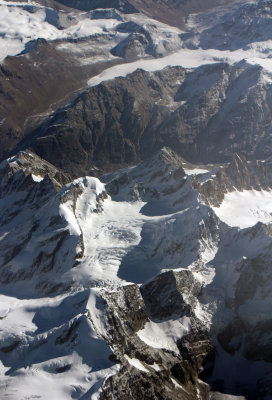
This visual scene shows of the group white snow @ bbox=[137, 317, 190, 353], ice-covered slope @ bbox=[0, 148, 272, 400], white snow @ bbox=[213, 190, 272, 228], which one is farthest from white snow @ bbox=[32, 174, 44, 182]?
white snow @ bbox=[137, 317, 190, 353]

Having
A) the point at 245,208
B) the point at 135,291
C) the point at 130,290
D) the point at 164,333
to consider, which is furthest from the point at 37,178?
the point at 164,333

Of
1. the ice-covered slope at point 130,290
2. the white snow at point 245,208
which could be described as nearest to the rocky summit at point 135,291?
the ice-covered slope at point 130,290

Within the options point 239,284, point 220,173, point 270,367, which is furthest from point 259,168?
point 270,367

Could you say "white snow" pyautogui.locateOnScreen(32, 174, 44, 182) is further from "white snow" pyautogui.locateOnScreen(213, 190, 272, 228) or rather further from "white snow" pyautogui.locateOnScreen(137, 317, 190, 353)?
"white snow" pyautogui.locateOnScreen(137, 317, 190, 353)

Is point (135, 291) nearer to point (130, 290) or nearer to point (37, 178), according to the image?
point (130, 290)

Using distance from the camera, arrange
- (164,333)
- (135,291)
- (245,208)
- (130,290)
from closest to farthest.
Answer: (164,333) → (130,290) → (135,291) → (245,208)

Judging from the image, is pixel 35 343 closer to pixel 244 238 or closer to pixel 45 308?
pixel 45 308
